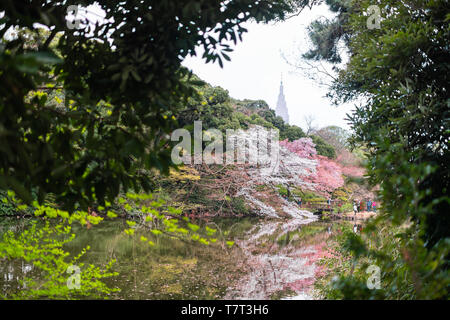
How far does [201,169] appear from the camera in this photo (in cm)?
736

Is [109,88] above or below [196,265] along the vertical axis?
above

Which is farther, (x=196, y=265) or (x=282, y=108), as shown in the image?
(x=282, y=108)

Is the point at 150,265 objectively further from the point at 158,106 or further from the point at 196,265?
the point at 158,106

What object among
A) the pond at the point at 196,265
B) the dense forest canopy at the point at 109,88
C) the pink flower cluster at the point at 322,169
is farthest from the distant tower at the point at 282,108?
the dense forest canopy at the point at 109,88

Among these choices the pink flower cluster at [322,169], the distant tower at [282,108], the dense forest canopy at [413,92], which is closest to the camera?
the dense forest canopy at [413,92]

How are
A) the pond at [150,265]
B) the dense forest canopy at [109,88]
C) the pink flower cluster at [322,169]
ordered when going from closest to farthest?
the dense forest canopy at [109,88]
the pond at [150,265]
the pink flower cluster at [322,169]

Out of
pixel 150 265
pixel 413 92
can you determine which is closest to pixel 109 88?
pixel 413 92

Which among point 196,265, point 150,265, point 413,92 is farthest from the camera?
point 196,265

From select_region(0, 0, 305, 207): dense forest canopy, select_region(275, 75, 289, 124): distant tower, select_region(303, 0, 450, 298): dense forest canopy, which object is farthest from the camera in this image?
select_region(275, 75, 289, 124): distant tower

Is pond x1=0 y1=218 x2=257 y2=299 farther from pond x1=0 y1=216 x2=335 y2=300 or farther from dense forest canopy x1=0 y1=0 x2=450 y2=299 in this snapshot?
dense forest canopy x1=0 y1=0 x2=450 y2=299

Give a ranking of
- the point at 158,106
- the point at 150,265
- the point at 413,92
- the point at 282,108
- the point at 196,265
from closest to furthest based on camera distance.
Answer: the point at 158,106 → the point at 413,92 → the point at 150,265 → the point at 196,265 → the point at 282,108

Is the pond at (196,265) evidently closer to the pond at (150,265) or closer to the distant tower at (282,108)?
the pond at (150,265)

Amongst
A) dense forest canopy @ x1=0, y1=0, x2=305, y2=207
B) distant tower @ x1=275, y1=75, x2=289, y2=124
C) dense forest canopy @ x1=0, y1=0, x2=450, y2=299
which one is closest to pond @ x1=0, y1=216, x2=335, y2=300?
dense forest canopy @ x1=0, y1=0, x2=450, y2=299

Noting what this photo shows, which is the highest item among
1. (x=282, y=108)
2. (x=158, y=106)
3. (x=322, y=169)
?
(x=282, y=108)
